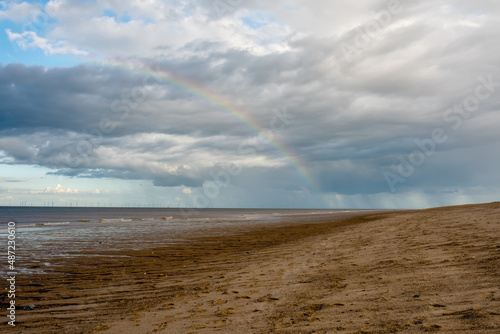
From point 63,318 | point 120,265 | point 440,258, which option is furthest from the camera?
point 120,265

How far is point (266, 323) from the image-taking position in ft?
21.4

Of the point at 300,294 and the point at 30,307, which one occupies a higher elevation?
the point at 300,294

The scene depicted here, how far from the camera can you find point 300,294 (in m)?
8.31

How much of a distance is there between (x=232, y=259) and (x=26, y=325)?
985 centimetres

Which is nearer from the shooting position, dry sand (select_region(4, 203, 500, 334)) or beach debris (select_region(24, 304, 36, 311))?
dry sand (select_region(4, 203, 500, 334))

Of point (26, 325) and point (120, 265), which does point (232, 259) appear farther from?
point (26, 325)

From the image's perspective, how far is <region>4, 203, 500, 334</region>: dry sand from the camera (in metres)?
6.05

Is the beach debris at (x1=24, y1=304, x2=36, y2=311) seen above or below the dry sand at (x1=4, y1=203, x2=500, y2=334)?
below

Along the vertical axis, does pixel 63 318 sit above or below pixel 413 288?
below

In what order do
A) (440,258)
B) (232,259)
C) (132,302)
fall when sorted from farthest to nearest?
1. (232,259)
2. (440,258)
3. (132,302)

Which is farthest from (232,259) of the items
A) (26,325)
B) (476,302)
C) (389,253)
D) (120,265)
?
(476,302)

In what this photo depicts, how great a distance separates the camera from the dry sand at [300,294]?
6.05 metres

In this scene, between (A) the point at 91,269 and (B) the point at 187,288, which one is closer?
(B) the point at 187,288

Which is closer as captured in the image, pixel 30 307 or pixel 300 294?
pixel 300 294
